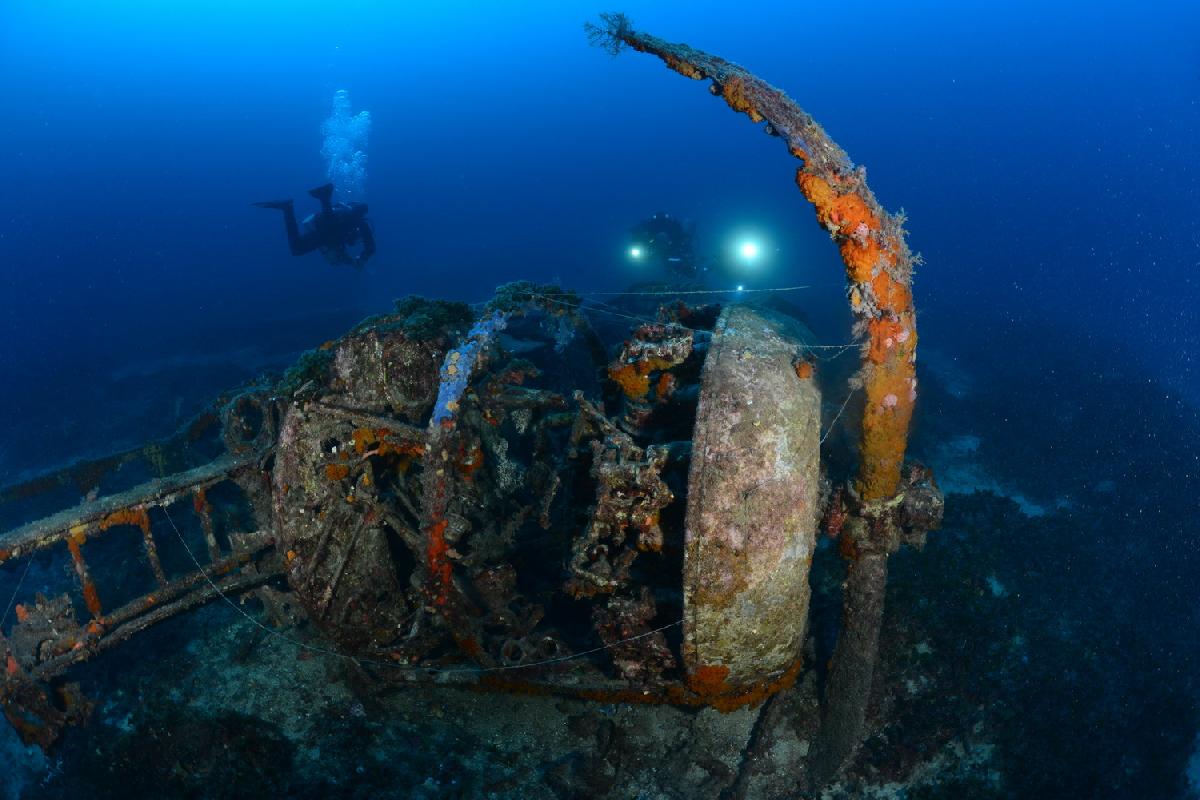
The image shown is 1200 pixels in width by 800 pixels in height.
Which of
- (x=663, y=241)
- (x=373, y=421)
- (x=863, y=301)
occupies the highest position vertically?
(x=663, y=241)

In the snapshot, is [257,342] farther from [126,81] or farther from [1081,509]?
[126,81]

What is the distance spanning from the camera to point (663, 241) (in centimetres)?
1897

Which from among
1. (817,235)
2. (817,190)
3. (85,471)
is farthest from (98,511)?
(817,235)

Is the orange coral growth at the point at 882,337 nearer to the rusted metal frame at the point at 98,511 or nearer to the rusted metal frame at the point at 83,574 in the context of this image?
the rusted metal frame at the point at 98,511

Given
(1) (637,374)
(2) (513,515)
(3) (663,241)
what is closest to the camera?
(1) (637,374)

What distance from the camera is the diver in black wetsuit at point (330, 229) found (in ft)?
70.2

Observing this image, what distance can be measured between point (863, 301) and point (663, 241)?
15.0 m

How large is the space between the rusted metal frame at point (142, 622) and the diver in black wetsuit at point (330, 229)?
1677cm

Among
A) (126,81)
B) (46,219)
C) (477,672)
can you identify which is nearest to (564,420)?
(477,672)

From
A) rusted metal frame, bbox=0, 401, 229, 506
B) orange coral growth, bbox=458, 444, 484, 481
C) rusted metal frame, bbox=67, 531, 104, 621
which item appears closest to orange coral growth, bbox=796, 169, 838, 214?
orange coral growth, bbox=458, 444, 484, 481

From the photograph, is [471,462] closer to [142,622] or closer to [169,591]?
[169,591]

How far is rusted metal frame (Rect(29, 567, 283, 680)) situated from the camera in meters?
6.03

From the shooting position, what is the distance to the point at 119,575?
9180 millimetres

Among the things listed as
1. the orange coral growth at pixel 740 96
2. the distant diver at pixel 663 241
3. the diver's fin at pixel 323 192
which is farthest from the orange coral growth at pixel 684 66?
the diver's fin at pixel 323 192
